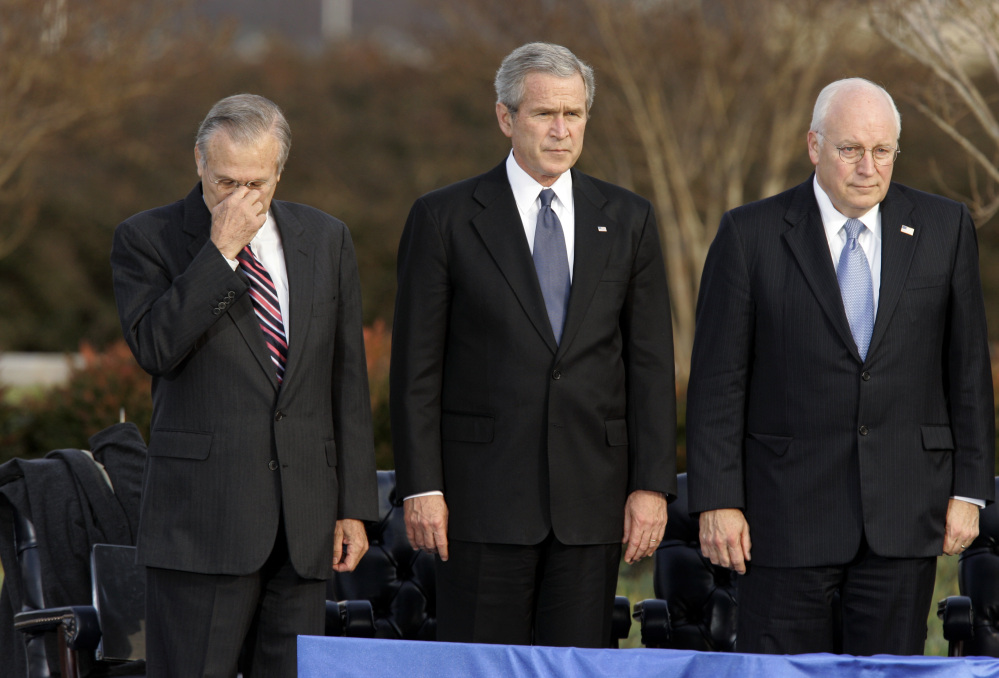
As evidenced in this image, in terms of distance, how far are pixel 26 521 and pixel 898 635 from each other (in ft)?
8.06

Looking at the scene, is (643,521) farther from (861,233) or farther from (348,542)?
(861,233)

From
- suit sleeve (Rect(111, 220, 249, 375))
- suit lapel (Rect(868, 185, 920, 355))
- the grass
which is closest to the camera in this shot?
suit sleeve (Rect(111, 220, 249, 375))

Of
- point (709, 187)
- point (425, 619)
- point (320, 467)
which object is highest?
point (709, 187)

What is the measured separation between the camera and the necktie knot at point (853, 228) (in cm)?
291

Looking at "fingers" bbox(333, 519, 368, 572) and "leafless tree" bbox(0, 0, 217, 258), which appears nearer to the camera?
"fingers" bbox(333, 519, 368, 572)

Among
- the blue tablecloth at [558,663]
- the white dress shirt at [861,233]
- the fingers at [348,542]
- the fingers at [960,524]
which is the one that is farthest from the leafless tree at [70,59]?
the blue tablecloth at [558,663]

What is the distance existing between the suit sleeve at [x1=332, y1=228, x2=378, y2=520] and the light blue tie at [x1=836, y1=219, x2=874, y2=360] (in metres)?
1.16

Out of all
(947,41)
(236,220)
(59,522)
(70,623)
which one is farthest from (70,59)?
(236,220)

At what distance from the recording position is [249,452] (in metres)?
2.68

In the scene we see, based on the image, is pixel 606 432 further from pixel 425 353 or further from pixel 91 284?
pixel 91 284

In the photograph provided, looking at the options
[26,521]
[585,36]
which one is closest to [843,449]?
[26,521]

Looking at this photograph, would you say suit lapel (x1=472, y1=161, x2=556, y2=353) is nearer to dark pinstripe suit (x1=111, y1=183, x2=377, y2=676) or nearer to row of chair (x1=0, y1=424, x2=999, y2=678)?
dark pinstripe suit (x1=111, y1=183, x2=377, y2=676)

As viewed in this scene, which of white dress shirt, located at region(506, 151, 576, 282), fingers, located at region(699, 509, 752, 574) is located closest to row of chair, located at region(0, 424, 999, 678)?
fingers, located at region(699, 509, 752, 574)

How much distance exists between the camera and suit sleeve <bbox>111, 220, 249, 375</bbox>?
2562 mm
